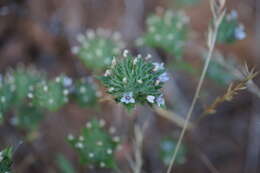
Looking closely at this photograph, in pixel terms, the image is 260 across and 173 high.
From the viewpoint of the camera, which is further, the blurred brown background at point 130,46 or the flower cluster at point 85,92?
the blurred brown background at point 130,46

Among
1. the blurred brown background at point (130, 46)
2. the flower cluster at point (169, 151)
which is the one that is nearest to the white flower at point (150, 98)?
the flower cluster at point (169, 151)

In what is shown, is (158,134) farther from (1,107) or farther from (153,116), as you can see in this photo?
(1,107)

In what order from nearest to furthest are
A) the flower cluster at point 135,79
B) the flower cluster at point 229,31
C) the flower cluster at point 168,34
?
1. the flower cluster at point 135,79
2. the flower cluster at point 229,31
3. the flower cluster at point 168,34

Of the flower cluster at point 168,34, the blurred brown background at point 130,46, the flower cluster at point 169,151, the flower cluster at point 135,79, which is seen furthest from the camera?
the blurred brown background at point 130,46

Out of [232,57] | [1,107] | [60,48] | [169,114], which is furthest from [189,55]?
[1,107]

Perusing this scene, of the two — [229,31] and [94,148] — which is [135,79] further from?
[229,31]

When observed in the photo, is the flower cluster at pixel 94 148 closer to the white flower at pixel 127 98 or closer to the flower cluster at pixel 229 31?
the white flower at pixel 127 98

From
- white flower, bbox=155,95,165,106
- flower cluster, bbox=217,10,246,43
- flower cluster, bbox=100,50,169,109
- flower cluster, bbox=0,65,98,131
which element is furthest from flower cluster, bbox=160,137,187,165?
white flower, bbox=155,95,165,106
